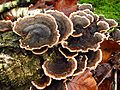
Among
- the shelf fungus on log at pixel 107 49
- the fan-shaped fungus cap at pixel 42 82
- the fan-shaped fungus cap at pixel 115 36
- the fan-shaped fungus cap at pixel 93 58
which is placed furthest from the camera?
the fan-shaped fungus cap at pixel 115 36

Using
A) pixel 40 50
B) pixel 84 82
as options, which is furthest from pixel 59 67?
pixel 84 82

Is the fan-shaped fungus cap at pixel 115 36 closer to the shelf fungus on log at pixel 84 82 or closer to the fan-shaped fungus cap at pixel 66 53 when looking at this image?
the shelf fungus on log at pixel 84 82

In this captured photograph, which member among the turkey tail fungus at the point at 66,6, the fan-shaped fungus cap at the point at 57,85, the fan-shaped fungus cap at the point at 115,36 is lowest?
the fan-shaped fungus cap at the point at 115,36

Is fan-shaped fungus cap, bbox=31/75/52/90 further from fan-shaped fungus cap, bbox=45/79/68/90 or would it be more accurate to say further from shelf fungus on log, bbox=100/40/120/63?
shelf fungus on log, bbox=100/40/120/63

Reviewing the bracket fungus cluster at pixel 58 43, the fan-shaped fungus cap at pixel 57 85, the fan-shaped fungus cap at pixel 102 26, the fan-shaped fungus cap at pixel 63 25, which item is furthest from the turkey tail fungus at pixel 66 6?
the fan-shaped fungus cap at pixel 57 85

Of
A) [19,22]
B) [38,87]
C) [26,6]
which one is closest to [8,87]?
[38,87]

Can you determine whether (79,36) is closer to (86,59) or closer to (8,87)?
(86,59)

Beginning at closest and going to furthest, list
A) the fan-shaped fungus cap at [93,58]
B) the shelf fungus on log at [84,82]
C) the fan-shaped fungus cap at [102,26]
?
the fan-shaped fungus cap at [93,58] < the shelf fungus on log at [84,82] < the fan-shaped fungus cap at [102,26]

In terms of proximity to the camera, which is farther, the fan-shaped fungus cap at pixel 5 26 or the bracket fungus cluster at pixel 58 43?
the fan-shaped fungus cap at pixel 5 26
